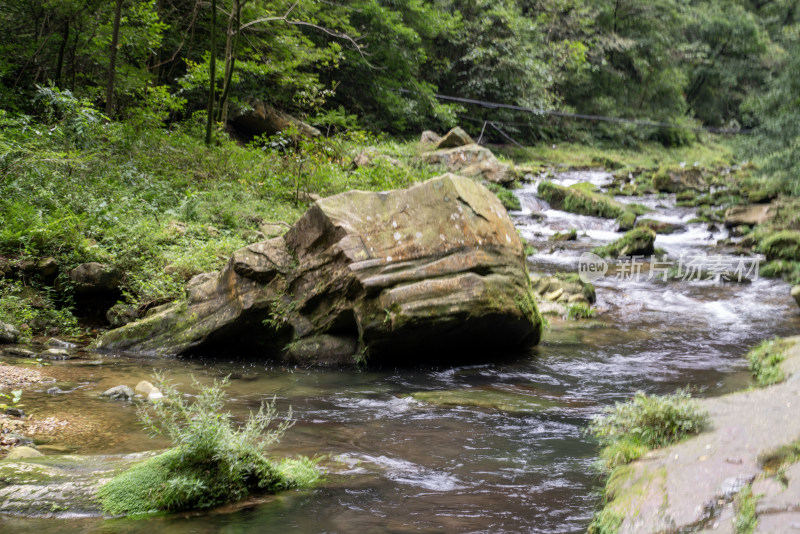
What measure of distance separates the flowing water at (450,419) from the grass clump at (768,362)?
183 millimetres

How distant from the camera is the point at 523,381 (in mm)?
6258

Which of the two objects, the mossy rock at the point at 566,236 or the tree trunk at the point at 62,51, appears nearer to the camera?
the tree trunk at the point at 62,51

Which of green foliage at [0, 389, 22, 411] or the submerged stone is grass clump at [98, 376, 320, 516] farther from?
green foliage at [0, 389, 22, 411]

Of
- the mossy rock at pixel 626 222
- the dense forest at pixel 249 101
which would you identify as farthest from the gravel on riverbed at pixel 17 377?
the mossy rock at pixel 626 222

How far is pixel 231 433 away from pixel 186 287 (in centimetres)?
477

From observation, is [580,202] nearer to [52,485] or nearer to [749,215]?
[749,215]

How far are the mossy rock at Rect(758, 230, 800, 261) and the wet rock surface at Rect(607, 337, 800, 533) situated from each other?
9.70m

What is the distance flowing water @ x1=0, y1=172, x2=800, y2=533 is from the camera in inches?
118

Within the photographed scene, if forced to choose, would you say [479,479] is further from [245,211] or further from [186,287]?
[245,211]

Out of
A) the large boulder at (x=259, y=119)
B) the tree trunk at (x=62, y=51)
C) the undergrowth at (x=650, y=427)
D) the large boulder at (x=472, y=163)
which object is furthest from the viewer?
the large boulder at (x=472, y=163)

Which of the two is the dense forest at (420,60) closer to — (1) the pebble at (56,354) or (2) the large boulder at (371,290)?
Answer: (1) the pebble at (56,354)

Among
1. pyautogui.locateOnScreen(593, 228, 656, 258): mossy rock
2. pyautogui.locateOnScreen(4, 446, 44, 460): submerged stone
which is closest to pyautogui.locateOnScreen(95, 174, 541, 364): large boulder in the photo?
pyautogui.locateOnScreen(4, 446, 44, 460): submerged stone

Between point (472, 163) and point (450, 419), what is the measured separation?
626 inches

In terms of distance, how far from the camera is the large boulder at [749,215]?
14203mm
